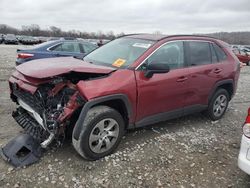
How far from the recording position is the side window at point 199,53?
5075mm

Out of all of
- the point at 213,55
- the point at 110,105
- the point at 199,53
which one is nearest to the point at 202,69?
the point at 199,53

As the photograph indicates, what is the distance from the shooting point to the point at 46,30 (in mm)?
82375

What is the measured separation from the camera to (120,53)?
467 centimetres

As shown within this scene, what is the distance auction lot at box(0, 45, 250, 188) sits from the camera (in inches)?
137

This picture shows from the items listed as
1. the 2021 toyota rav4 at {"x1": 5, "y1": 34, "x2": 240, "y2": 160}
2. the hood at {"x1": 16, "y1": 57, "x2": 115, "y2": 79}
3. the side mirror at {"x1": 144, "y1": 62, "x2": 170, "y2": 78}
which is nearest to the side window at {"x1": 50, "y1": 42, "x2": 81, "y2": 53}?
the 2021 toyota rav4 at {"x1": 5, "y1": 34, "x2": 240, "y2": 160}

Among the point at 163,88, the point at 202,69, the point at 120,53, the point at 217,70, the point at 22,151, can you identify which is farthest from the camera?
the point at 217,70

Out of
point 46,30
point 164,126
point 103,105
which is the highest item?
point 103,105

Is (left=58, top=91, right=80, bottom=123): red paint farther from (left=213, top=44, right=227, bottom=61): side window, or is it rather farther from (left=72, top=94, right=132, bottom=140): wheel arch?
(left=213, top=44, right=227, bottom=61): side window

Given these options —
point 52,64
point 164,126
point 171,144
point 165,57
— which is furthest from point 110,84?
point 164,126

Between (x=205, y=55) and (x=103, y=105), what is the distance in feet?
8.53

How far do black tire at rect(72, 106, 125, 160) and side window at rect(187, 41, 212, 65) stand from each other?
1.95 metres

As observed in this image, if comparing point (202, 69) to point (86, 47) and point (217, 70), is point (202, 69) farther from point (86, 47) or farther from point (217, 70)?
point (86, 47)

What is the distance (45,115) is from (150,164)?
1630 mm

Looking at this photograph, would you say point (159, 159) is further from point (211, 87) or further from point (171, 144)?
point (211, 87)
